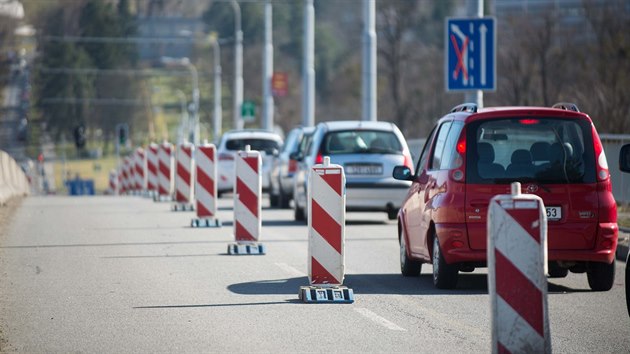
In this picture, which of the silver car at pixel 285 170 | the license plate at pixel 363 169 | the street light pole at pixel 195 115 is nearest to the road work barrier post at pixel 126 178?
the street light pole at pixel 195 115

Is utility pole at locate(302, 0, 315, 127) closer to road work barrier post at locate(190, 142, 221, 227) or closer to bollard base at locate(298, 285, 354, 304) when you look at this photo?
road work barrier post at locate(190, 142, 221, 227)

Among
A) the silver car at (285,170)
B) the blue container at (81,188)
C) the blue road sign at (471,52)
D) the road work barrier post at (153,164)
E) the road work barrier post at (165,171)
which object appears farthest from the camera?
the blue container at (81,188)

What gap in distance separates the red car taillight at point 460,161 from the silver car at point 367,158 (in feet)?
31.4

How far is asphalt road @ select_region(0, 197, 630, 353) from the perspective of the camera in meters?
9.92

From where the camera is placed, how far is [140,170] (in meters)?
46.7

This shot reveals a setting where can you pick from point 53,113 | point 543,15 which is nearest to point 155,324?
point 543,15

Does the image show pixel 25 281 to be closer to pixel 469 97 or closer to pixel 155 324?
pixel 155 324

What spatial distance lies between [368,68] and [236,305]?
78.0 ft

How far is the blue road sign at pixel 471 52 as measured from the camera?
23.1 m

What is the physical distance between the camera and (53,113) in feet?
406

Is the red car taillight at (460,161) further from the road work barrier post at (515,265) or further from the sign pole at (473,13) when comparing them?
the sign pole at (473,13)

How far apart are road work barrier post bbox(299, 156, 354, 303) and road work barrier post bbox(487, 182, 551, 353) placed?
4478 millimetres

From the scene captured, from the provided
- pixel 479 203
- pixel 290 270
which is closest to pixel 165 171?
pixel 290 270

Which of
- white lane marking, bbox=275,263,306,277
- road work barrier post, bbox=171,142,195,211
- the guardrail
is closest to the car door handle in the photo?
white lane marking, bbox=275,263,306,277
